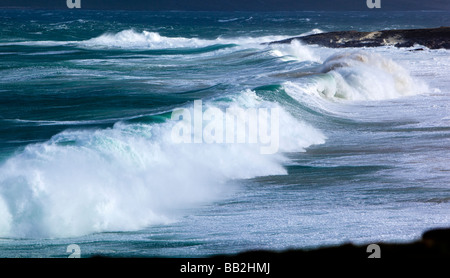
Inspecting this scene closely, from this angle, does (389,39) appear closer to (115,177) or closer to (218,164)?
(218,164)

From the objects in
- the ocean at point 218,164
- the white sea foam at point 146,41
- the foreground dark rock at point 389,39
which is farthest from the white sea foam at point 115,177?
the white sea foam at point 146,41

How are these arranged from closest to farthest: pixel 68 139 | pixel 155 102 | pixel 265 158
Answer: pixel 68 139 < pixel 265 158 < pixel 155 102

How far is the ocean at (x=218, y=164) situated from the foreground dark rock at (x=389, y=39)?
15.0 m

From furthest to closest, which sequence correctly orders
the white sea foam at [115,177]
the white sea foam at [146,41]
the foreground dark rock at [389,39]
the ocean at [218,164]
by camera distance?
the white sea foam at [146,41] → the foreground dark rock at [389,39] → the white sea foam at [115,177] → the ocean at [218,164]

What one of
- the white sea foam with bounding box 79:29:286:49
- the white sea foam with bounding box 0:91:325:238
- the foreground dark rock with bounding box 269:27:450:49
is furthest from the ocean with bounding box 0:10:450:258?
the white sea foam with bounding box 79:29:286:49

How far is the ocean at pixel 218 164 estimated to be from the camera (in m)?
7.49

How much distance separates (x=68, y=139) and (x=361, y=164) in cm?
444

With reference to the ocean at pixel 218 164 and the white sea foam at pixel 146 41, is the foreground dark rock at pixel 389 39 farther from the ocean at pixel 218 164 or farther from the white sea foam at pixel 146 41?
the ocean at pixel 218 164

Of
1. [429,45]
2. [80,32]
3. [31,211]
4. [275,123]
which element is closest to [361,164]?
[275,123]

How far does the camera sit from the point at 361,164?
Result: 1101 cm

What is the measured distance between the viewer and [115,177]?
9609mm

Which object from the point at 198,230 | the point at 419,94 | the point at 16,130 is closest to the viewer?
the point at 198,230

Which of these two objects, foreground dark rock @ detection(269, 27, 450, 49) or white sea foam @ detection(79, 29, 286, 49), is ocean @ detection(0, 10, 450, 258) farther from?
white sea foam @ detection(79, 29, 286, 49)
